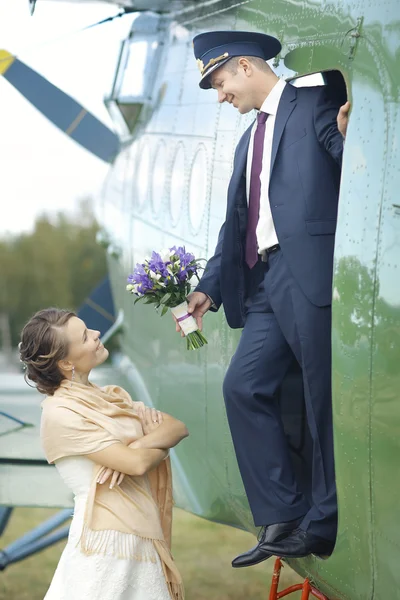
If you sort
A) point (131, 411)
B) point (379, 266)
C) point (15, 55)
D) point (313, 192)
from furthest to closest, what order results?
1. point (15, 55)
2. point (131, 411)
3. point (313, 192)
4. point (379, 266)

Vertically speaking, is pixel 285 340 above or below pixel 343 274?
below

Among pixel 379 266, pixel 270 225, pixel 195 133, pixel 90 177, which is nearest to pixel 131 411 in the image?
pixel 270 225

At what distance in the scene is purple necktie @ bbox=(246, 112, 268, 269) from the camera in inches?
184

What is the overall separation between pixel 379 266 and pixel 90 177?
1592cm

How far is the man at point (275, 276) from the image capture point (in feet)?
14.5

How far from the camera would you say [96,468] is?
451 centimetres

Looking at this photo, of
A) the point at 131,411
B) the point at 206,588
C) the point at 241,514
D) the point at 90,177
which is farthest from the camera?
the point at 90,177

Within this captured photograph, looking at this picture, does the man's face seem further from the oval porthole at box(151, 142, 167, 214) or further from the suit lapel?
the oval porthole at box(151, 142, 167, 214)

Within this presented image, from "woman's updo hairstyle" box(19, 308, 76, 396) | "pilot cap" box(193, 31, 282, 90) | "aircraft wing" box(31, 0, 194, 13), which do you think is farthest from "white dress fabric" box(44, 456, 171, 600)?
"aircraft wing" box(31, 0, 194, 13)

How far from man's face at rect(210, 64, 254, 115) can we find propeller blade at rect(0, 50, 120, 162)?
512cm

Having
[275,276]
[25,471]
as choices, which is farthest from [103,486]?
[25,471]

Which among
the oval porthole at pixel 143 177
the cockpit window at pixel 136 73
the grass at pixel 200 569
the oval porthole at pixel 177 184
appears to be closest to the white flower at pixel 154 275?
the oval porthole at pixel 177 184

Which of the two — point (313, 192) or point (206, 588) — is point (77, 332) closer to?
point (313, 192)

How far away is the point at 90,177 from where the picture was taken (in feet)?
63.8
